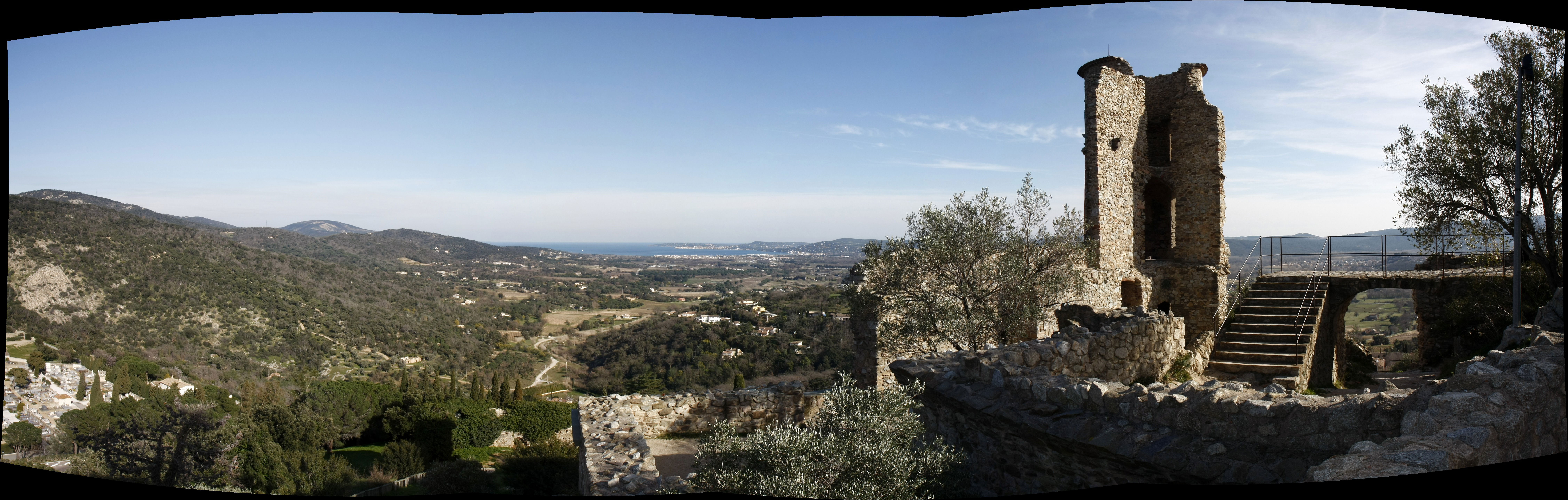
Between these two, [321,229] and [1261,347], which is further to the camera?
[321,229]

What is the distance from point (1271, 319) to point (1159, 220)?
192 inches

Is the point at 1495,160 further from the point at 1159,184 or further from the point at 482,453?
the point at 482,453

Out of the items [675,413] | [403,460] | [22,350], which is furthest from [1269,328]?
[22,350]

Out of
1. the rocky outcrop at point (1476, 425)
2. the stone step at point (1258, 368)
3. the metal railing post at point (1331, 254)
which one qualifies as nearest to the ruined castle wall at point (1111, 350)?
the stone step at point (1258, 368)

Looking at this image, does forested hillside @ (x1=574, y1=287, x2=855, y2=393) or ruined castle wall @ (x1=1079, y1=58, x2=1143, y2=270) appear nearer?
ruined castle wall @ (x1=1079, y1=58, x2=1143, y2=270)

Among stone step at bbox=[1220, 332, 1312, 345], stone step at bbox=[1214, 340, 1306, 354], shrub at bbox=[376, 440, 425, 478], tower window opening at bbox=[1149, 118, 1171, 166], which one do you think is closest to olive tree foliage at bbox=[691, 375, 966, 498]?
stone step at bbox=[1214, 340, 1306, 354]

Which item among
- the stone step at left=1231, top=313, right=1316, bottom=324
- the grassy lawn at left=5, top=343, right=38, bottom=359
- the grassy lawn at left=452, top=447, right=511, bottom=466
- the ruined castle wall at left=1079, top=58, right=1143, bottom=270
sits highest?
the ruined castle wall at left=1079, top=58, right=1143, bottom=270

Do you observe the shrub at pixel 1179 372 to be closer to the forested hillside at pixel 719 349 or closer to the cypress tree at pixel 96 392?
the forested hillside at pixel 719 349

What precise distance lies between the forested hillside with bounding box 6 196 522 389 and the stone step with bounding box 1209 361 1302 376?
975 inches

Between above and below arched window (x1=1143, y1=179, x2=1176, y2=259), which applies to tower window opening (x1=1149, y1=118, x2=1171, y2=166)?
above

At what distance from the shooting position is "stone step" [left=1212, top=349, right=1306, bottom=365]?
9.88 m

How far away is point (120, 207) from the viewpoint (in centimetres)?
2541

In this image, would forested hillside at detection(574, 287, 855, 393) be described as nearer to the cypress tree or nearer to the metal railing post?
the metal railing post

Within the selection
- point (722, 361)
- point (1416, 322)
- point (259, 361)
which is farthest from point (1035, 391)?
point (259, 361)
